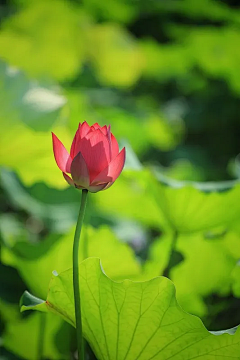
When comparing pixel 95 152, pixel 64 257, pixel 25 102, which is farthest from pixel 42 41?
pixel 95 152

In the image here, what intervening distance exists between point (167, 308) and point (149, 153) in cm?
142

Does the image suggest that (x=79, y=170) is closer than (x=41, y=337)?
Yes

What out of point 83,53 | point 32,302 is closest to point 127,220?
point 32,302

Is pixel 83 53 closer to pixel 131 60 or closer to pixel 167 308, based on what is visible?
pixel 131 60

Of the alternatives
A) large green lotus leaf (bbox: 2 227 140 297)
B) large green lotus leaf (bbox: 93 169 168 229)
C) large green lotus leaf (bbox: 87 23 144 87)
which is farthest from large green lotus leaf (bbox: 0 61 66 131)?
large green lotus leaf (bbox: 87 23 144 87)

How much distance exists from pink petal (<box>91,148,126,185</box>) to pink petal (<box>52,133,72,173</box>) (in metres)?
0.03

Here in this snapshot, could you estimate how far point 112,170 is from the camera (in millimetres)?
350

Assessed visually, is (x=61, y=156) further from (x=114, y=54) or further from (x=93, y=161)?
(x=114, y=54)

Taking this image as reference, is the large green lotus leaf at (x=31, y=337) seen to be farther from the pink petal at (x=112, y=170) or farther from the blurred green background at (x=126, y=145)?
the pink petal at (x=112, y=170)

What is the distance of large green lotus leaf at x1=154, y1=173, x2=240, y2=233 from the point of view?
0.51 metres

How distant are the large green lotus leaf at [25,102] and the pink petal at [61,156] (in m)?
0.40

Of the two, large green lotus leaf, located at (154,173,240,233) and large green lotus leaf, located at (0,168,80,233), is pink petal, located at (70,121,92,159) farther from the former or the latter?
large green lotus leaf, located at (0,168,80,233)

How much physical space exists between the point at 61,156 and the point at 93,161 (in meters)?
0.03

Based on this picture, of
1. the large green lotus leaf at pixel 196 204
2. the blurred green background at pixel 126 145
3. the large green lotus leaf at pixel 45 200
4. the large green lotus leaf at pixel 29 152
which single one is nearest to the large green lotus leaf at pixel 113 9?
the blurred green background at pixel 126 145
